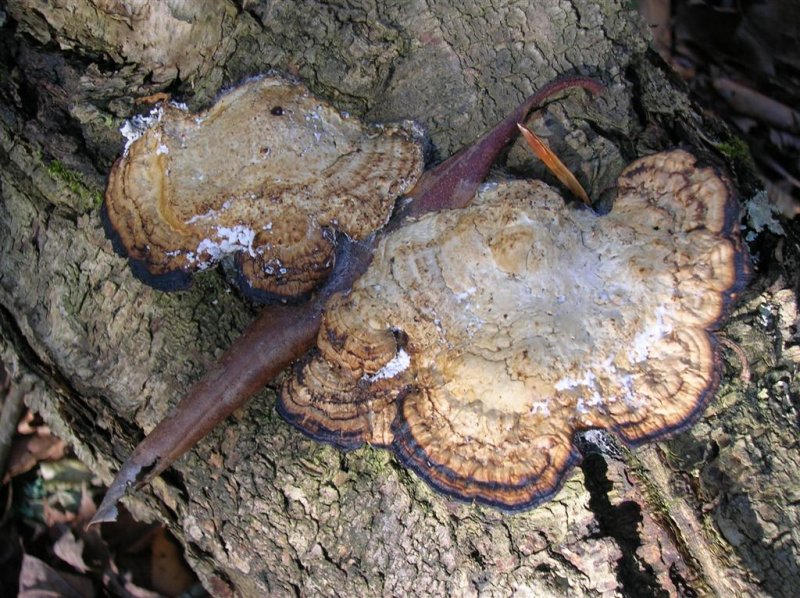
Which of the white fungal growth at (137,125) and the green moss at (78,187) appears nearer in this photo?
the white fungal growth at (137,125)

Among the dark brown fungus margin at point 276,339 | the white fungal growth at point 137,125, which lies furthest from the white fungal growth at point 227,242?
the white fungal growth at point 137,125

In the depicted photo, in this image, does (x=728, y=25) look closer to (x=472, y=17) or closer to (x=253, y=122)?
(x=472, y=17)

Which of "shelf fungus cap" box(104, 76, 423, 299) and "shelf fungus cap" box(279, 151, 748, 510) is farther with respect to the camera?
"shelf fungus cap" box(104, 76, 423, 299)

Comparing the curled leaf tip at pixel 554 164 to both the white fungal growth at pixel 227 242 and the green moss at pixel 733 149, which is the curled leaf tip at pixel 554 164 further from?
the white fungal growth at pixel 227 242

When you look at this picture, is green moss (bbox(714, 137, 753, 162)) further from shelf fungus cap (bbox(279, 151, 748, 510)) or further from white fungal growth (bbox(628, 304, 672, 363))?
white fungal growth (bbox(628, 304, 672, 363))

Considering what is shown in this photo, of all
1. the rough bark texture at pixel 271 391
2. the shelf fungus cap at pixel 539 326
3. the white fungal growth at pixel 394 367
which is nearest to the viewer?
the shelf fungus cap at pixel 539 326

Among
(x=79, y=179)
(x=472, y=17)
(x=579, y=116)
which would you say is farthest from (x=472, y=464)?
(x=79, y=179)

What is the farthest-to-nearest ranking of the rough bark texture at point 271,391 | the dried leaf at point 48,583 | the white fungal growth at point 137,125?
the dried leaf at point 48,583 < the white fungal growth at point 137,125 < the rough bark texture at point 271,391

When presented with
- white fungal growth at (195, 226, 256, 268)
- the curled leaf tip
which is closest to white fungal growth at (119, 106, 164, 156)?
white fungal growth at (195, 226, 256, 268)
